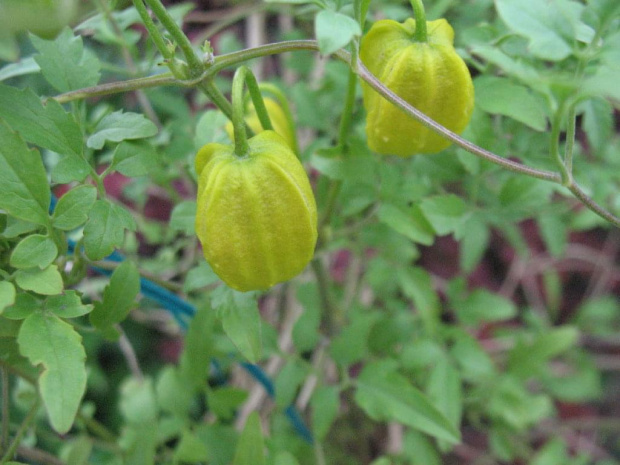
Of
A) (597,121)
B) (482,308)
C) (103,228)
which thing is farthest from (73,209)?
(482,308)

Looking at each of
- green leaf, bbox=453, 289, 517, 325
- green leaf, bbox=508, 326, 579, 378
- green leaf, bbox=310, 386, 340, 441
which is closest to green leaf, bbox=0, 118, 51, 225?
green leaf, bbox=310, 386, 340, 441

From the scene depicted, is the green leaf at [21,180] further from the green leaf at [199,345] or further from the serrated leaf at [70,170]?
the green leaf at [199,345]

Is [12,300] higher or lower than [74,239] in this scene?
higher

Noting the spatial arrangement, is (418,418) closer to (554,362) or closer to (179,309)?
(179,309)

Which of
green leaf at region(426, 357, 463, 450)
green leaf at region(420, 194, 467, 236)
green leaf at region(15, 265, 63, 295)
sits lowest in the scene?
green leaf at region(426, 357, 463, 450)

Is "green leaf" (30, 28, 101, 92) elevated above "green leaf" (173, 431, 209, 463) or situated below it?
above

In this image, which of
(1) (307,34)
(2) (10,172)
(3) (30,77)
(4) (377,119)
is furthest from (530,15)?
(3) (30,77)

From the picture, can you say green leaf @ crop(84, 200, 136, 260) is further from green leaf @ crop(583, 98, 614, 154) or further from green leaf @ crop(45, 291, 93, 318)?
green leaf @ crop(583, 98, 614, 154)

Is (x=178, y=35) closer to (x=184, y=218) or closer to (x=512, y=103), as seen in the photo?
(x=184, y=218)
